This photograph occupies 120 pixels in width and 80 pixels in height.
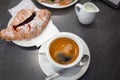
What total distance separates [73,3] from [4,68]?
0.32 metres

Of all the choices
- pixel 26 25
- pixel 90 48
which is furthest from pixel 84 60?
A: pixel 26 25

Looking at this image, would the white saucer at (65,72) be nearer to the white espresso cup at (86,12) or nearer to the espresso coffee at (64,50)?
the espresso coffee at (64,50)

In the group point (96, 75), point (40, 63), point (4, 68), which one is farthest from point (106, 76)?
point (4, 68)

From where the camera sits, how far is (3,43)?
608mm

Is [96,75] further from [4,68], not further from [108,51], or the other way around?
[4,68]

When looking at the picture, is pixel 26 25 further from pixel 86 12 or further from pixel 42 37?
pixel 86 12

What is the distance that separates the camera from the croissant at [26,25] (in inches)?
22.6

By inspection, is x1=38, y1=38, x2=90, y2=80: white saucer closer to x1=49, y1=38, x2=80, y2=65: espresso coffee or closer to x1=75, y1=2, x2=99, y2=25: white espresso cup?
x1=49, y1=38, x2=80, y2=65: espresso coffee

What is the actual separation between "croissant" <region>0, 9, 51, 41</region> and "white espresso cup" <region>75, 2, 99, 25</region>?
0.10 metres

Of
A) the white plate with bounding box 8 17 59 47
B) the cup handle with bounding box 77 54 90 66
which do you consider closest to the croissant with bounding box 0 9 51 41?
the white plate with bounding box 8 17 59 47

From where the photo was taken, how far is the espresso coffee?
0.52 m

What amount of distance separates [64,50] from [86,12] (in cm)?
14

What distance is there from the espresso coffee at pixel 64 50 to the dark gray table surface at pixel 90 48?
0.23 ft

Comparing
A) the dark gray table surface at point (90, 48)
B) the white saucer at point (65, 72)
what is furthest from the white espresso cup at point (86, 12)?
the white saucer at point (65, 72)
